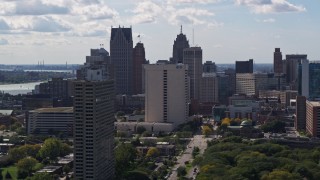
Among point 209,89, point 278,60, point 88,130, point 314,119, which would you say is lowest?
point 314,119

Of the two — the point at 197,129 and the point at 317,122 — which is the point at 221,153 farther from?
the point at 197,129

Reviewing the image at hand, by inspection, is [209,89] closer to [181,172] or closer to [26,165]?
[181,172]

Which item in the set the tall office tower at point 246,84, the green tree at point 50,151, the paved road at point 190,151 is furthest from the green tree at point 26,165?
the tall office tower at point 246,84

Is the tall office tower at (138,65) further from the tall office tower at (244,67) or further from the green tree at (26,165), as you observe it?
the green tree at (26,165)

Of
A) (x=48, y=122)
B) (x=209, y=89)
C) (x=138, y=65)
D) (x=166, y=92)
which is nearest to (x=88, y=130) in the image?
(x=48, y=122)

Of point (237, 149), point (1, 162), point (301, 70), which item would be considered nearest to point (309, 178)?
point (237, 149)

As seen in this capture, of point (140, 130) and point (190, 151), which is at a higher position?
point (140, 130)
